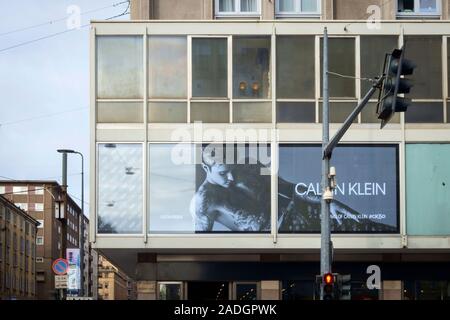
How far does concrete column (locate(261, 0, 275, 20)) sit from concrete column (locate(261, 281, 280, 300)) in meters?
9.26

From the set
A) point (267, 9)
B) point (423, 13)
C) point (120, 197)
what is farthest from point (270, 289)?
point (423, 13)

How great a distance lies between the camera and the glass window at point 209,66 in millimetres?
26422

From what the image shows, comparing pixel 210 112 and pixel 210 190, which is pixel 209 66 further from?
pixel 210 190

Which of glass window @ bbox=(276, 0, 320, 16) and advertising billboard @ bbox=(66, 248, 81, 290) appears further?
advertising billboard @ bbox=(66, 248, 81, 290)

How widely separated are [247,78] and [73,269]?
17.2m

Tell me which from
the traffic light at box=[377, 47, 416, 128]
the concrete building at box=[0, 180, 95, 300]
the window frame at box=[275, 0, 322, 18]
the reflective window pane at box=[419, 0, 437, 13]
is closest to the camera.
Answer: the traffic light at box=[377, 47, 416, 128]

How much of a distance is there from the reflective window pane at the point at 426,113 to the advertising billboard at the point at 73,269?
18.6 meters

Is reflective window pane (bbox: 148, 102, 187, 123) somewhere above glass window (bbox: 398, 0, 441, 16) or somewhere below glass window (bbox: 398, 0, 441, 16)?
below

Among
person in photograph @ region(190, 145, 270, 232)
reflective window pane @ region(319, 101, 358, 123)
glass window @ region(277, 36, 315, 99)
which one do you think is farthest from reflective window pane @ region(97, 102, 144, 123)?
reflective window pane @ region(319, 101, 358, 123)

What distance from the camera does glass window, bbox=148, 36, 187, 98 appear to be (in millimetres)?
26406

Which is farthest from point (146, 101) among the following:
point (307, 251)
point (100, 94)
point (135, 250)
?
point (307, 251)

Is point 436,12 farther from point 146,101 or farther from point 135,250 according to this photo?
point 135,250

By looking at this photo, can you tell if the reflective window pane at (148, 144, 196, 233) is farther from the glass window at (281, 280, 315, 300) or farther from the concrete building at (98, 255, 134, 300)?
the concrete building at (98, 255, 134, 300)
